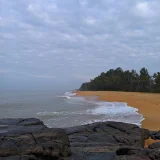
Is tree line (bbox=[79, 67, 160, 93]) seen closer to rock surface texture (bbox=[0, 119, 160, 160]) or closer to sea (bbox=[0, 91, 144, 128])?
sea (bbox=[0, 91, 144, 128])

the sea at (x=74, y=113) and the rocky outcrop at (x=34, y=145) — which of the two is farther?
the sea at (x=74, y=113)

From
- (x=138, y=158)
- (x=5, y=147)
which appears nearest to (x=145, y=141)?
(x=138, y=158)

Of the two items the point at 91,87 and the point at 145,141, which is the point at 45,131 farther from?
the point at 91,87

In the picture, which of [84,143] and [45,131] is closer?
[45,131]

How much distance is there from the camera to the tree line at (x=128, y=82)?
74.1 meters

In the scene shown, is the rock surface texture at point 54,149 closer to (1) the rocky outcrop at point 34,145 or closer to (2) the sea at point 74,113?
(1) the rocky outcrop at point 34,145

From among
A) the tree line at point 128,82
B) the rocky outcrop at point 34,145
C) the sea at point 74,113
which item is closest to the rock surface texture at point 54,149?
the rocky outcrop at point 34,145

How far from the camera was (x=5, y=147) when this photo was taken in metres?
7.22

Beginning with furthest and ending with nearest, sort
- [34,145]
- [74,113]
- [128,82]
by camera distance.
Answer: [128,82] → [74,113] → [34,145]

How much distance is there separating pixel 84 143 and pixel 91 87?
339ft

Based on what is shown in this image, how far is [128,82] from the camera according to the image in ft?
280

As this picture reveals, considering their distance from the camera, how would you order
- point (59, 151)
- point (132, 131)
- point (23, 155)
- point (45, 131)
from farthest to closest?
1. point (132, 131)
2. point (45, 131)
3. point (59, 151)
4. point (23, 155)

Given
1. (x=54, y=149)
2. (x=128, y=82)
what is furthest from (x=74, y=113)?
(x=128, y=82)

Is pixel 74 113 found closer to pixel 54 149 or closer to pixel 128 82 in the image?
pixel 54 149
